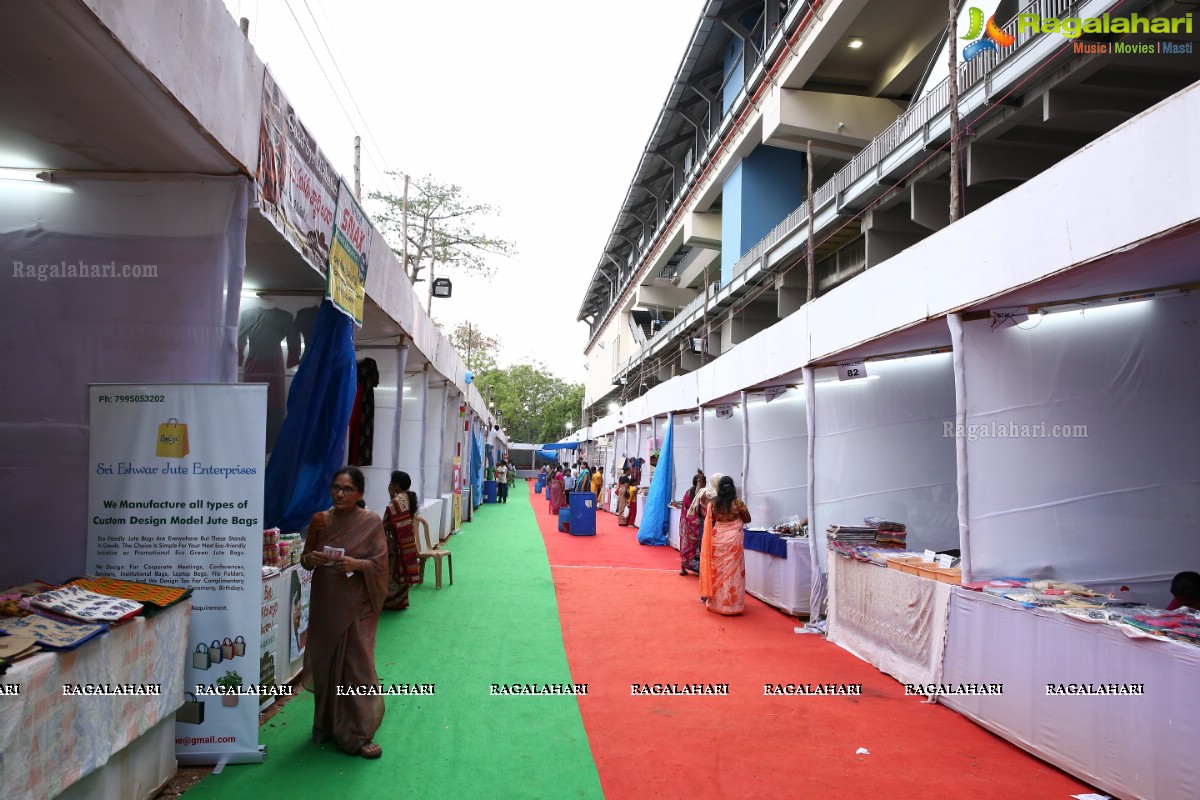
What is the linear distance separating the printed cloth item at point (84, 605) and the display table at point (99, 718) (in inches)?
2.4

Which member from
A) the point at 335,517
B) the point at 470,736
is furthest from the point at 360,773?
the point at 335,517

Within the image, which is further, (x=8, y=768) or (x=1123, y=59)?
(x=1123, y=59)

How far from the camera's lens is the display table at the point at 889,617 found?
4750 mm

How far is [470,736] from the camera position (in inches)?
149

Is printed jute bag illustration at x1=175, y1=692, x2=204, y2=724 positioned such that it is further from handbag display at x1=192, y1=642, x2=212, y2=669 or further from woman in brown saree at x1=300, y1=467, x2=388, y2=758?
woman in brown saree at x1=300, y1=467, x2=388, y2=758

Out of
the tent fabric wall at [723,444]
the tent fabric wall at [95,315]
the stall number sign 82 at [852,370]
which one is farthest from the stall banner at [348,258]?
the tent fabric wall at [723,444]

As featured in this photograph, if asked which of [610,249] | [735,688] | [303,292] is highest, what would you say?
[610,249]

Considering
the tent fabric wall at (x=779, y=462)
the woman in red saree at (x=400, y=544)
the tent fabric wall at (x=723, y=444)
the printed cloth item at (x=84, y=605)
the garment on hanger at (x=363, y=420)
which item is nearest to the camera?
the printed cloth item at (x=84, y=605)

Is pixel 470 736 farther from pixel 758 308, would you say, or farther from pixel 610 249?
pixel 610 249

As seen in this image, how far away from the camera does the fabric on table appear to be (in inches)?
290

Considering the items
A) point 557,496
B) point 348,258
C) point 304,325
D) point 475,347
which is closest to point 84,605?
point 348,258

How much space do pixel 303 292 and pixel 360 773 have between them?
14.4 feet

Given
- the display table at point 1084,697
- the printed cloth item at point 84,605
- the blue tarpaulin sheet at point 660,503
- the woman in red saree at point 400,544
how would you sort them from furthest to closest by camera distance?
1. the blue tarpaulin sheet at point 660,503
2. the woman in red saree at point 400,544
3. the display table at point 1084,697
4. the printed cloth item at point 84,605

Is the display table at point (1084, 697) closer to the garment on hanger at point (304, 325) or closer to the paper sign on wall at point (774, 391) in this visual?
the paper sign on wall at point (774, 391)
